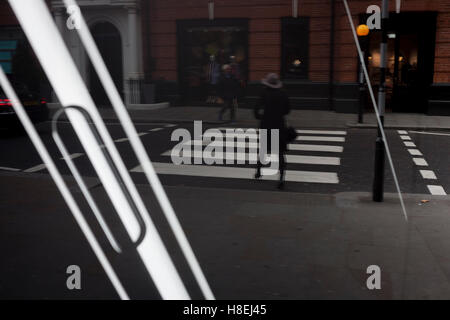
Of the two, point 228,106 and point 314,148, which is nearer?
point 314,148

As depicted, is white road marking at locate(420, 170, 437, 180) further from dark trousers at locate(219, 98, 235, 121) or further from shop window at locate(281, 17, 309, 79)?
shop window at locate(281, 17, 309, 79)

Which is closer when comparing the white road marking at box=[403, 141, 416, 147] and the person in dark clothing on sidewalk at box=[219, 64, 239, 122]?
the white road marking at box=[403, 141, 416, 147]

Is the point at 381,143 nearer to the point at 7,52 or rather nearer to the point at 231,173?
the point at 231,173

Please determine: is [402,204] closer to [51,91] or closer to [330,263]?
[330,263]

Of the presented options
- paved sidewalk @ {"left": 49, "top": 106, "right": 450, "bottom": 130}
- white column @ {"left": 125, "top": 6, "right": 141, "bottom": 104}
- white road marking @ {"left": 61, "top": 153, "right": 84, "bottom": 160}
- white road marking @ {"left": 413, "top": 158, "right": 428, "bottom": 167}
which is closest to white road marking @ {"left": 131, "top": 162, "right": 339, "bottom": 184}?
white road marking @ {"left": 61, "top": 153, "right": 84, "bottom": 160}

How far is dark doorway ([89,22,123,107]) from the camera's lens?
2117 cm

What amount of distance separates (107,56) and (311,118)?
9.49 meters

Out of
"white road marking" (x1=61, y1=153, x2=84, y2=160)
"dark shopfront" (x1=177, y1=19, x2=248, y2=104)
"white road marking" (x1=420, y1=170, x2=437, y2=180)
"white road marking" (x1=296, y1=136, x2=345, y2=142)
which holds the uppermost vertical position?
"dark shopfront" (x1=177, y1=19, x2=248, y2=104)

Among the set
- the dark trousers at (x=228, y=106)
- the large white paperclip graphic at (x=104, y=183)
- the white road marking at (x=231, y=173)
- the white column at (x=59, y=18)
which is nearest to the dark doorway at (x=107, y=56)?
the white column at (x=59, y=18)

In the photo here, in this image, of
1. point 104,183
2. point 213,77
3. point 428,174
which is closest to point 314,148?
point 428,174

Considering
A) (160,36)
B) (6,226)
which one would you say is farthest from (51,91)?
(6,226)

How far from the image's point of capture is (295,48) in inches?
762

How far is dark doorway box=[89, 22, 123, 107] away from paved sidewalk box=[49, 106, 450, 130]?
7.87ft

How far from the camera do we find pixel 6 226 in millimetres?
5723
